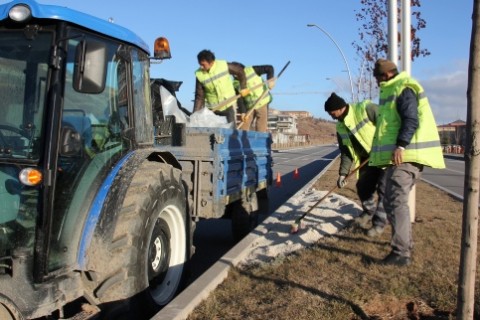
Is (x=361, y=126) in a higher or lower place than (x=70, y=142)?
higher

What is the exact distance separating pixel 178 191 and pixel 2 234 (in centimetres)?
170

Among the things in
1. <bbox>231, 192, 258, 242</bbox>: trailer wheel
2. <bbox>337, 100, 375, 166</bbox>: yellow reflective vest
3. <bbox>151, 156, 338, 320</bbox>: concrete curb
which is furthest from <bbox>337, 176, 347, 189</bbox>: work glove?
<bbox>151, 156, 338, 320</bbox>: concrete curb

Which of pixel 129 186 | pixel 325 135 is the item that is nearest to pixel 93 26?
pixel 129 186

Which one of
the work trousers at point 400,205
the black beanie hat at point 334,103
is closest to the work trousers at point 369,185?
the black beanie hat at point 334,103

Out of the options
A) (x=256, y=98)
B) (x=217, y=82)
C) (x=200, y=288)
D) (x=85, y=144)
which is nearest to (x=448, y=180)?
(x=256, y=98)

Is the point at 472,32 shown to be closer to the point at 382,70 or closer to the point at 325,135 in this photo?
the point at 382,70

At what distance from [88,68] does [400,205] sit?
3178 millimetres

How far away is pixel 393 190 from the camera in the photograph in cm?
500

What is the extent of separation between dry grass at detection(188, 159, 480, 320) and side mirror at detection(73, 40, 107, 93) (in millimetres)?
1884

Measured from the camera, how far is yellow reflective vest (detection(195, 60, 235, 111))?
7.91 meters

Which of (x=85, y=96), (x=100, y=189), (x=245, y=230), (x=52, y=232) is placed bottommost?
(x=245, y=230)

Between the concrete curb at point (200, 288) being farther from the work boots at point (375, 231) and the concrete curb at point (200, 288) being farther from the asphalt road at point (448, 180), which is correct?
the asphalt road at point (448, 180)

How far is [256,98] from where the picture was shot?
9.45 m

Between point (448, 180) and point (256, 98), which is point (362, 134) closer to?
point (256, 98)
